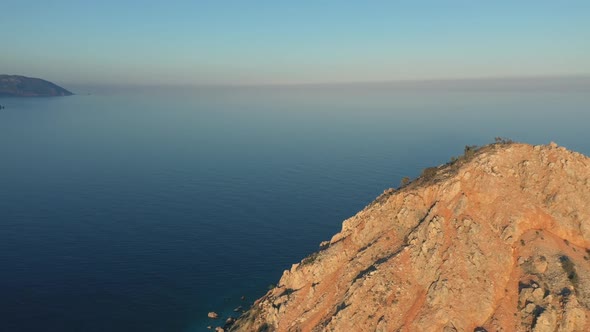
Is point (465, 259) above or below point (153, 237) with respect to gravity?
above

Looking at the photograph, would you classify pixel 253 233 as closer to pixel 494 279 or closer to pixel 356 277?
pixel 356 277

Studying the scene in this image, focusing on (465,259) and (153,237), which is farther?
(153,237)

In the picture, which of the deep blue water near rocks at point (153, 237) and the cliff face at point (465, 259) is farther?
the deep blue water near rocks at point (153, 237)

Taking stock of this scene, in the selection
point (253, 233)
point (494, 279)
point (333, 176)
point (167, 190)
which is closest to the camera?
point (494, 279)

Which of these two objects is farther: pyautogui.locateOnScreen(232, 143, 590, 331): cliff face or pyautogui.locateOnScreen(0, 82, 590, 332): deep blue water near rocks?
pyautogui.locateOnScreen(0, 82, 590, 332): deep blue water near rocks

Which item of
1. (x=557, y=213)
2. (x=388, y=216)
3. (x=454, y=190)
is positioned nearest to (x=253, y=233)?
(x=388, y=216)

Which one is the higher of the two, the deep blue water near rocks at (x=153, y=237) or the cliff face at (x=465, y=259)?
the cliff face at (x=465, y=259)

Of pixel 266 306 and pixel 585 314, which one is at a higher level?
pixel 585 314

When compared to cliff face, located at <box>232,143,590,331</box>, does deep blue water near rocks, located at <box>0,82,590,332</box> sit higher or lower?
lower
